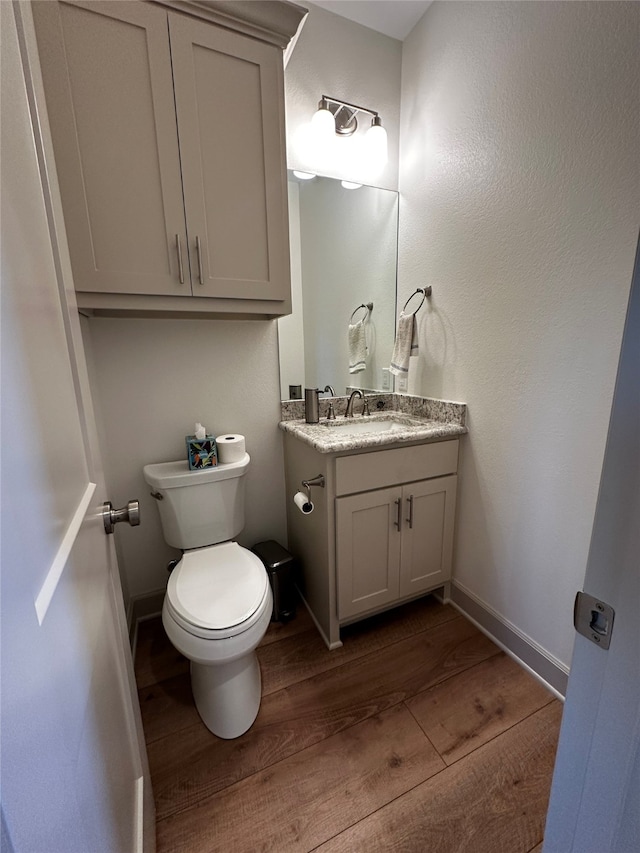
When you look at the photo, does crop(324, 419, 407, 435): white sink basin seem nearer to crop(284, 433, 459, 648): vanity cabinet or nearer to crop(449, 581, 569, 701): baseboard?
crop(284, 433, 459, 648): vanity cabinet

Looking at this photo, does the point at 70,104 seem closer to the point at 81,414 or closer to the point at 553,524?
the point at 81,414

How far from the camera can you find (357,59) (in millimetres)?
1661

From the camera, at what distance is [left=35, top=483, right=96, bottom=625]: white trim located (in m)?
0.36

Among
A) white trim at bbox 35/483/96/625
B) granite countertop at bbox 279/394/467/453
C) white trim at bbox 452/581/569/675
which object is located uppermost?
white trim at bbox 35/483/96/625

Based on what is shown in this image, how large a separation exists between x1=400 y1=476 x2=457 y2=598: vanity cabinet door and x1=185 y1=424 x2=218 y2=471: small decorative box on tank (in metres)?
0.84

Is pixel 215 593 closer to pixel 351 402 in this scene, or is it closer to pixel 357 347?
pixel 351 402

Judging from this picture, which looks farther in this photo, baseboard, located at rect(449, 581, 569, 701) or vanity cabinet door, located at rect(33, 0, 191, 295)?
baseboard, located at rect(449, 581, 569, 701)

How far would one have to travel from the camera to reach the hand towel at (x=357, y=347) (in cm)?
196

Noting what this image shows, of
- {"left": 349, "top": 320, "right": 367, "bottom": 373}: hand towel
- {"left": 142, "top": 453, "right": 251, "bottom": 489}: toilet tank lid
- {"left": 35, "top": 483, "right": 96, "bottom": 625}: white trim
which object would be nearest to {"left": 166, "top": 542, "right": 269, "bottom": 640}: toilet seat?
{"left": 142, "top": 453, "right": 251, "bottom": 489}: toilet tank lid

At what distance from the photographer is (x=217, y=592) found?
122 centimetres

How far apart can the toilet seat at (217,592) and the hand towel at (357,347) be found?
113 centimetres

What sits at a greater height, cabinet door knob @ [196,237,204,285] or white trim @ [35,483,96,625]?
cabinet door knob @ [196,237,204,285]

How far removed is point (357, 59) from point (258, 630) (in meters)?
2.48

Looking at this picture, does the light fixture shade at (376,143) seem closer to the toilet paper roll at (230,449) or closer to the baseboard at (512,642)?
the toilet paper roll at (230,449)
